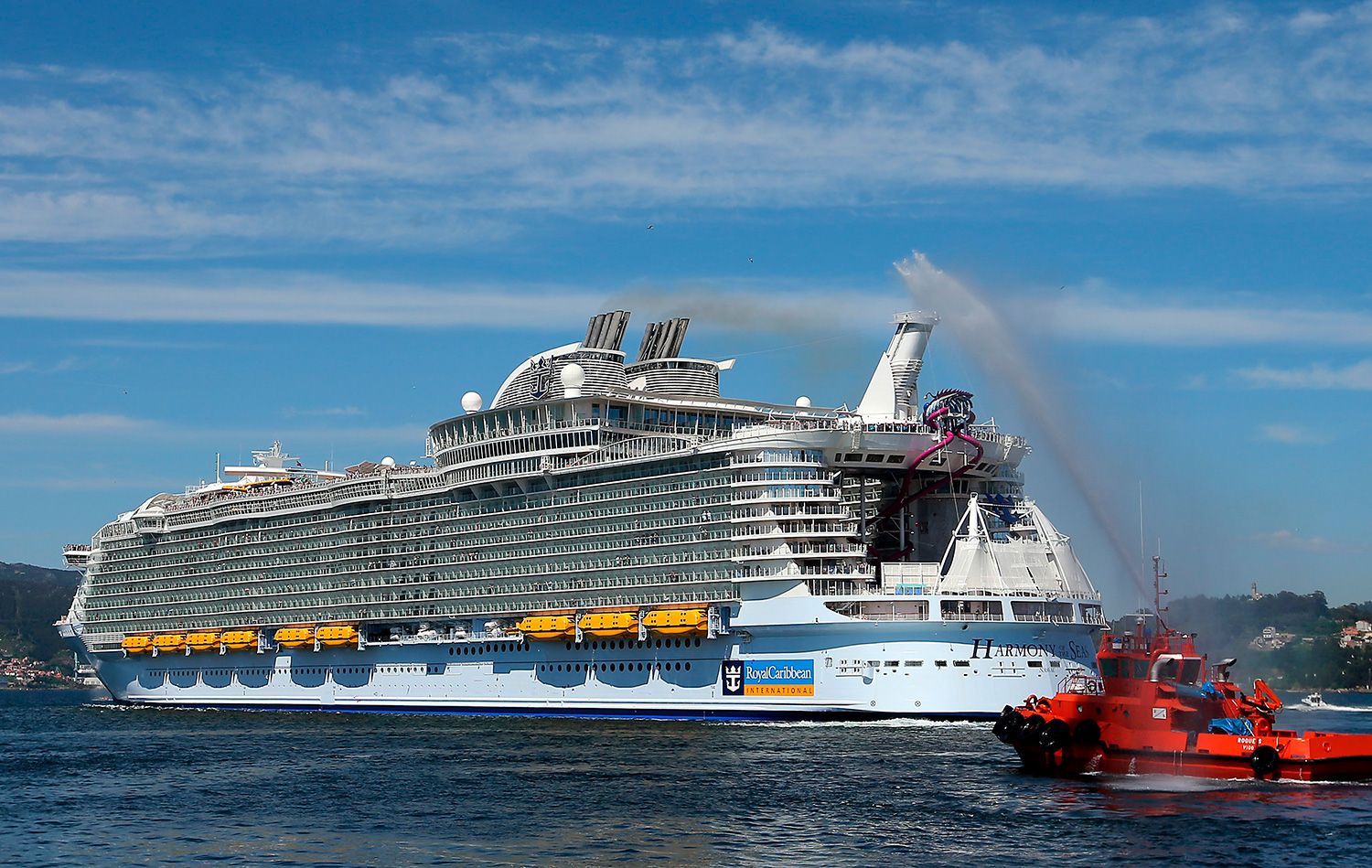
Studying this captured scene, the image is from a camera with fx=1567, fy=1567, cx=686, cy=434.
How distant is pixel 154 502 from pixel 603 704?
56044 millimetres

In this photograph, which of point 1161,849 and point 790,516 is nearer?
point 1161,849

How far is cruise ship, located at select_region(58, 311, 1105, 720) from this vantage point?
236ft

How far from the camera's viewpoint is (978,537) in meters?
73.8

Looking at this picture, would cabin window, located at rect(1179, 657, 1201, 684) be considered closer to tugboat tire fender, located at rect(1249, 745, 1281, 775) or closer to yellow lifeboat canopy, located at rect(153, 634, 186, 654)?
tugboat tire fender, located at rect(1249, 745, 1281, 775)

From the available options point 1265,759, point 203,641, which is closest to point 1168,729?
point 1265,759

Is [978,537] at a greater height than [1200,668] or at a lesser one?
greater

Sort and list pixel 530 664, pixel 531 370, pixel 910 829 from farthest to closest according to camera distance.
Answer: pixel 531 370, pixel 530 664, pixel 910 829

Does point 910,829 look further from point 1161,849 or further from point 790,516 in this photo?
point 790,516

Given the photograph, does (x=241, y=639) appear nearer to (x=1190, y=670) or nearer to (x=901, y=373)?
(x=901, y=373)

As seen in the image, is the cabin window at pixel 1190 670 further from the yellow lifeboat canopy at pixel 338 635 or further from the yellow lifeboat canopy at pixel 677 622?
the yellow lifeboat canopy at pixel 338 635

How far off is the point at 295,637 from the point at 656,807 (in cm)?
6013

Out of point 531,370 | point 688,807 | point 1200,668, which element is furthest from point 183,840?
point 531,370

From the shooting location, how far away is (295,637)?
102 m

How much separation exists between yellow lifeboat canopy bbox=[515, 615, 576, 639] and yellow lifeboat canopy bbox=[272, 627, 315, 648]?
69.0 ft
